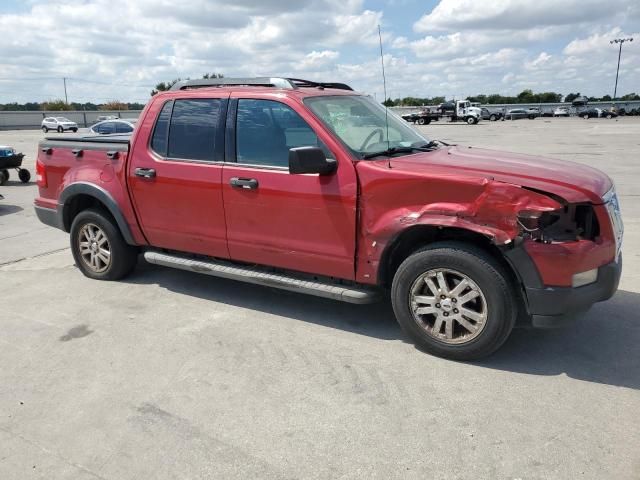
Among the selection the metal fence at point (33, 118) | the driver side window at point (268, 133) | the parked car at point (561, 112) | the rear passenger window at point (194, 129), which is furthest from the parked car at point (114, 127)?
the parked car at point (561, 112)

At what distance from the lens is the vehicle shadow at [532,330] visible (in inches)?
149

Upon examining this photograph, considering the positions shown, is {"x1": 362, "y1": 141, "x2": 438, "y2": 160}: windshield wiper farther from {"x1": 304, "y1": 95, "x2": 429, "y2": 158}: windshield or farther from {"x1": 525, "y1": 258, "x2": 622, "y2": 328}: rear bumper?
{"x1": 525, "y1": 258, "x2": 622, "y2": 328}: rear bumper

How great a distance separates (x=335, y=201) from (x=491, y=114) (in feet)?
217

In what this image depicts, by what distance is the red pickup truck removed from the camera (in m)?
3.57

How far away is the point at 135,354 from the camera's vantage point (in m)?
4.12

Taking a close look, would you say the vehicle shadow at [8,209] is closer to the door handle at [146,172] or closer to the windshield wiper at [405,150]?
the door handle at [146,172]

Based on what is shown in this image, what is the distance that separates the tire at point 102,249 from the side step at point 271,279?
413 mm

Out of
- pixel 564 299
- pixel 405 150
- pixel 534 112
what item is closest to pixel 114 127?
pixel 405 150

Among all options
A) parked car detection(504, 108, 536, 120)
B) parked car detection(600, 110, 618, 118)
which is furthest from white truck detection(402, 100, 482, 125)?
parked car detection(600, 110, 618, 118)

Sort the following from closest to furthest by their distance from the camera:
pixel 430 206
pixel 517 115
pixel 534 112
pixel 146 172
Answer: pixel 430 206, pixel 146 172, pixel 517 115, pixel 534 112

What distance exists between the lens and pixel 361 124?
4598 mm

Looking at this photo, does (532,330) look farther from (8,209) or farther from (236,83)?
(8,209)

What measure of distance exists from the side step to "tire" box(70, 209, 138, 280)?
1.35 ft

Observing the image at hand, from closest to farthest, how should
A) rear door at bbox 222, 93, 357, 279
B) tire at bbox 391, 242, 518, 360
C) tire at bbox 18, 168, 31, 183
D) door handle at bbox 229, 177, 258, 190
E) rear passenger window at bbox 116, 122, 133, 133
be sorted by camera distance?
tire at bbox 391, 242, 518, 360 → rear door at bbox 222, 93, 357, 279 → door handle at bbox 229, 177, 258, 190 → tire at bbox 18, 168, 31, 183 → rear passenger window at bbox 116, 122, 133, 133
